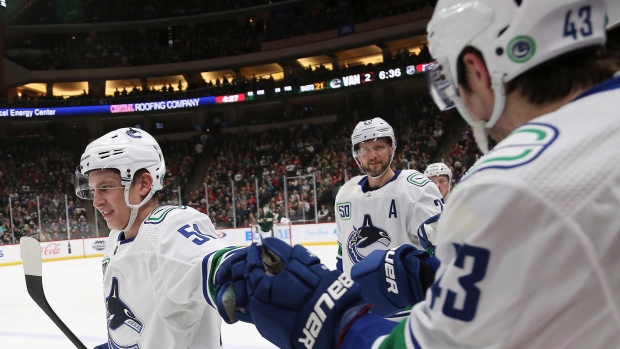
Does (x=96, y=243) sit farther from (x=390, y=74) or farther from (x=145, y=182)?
(x=390, y=74)

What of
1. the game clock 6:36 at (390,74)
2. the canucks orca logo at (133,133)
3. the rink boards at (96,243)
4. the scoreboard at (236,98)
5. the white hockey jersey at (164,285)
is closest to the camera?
the white hockey jersey at (164,285)

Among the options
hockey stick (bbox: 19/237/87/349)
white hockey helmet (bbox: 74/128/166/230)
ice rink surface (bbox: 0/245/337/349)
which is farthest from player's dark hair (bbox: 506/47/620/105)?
ice rink surface (bbox: 0/245/337/349)

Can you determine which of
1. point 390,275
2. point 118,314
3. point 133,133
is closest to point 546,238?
point 390,275

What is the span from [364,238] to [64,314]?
4.23m

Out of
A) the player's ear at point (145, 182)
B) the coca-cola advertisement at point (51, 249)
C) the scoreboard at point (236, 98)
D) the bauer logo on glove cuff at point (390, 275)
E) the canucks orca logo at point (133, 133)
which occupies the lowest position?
the coca-cola advertisement at point (51, 249)

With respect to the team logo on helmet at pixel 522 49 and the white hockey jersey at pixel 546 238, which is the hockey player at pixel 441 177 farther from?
the white hockey jersey at pixel 546 238

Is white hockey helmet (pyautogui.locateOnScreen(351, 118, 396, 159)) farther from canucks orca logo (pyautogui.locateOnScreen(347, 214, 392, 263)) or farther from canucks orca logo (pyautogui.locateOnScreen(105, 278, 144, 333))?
canucks orca logo (pyautogui.locateOnScreen(105, 278, 144, 333))

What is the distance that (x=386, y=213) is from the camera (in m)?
3.69

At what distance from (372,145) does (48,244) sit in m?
10.8

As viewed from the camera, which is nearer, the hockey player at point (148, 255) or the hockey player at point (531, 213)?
the hockey player at point (531, 213)

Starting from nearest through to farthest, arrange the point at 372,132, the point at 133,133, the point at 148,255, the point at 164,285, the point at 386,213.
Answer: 1. the point at 164,285
2. the point at 148,255
3. the point at 133,133
4. the point at 386,213
5. the point at 372,132

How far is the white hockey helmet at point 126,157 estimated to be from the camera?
2.24 m

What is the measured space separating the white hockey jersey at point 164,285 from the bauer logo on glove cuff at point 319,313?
74 centimetres

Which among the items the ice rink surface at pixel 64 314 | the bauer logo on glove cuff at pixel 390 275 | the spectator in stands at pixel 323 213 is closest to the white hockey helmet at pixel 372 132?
the ice rink surface at pixel 64 314
